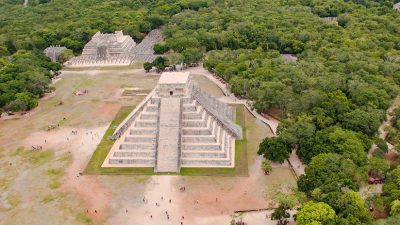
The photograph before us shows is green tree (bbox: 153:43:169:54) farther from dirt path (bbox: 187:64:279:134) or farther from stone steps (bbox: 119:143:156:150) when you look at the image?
stone steps (bbox: 119:143:156:150)

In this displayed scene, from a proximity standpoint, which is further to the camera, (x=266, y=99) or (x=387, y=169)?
(x=266, y=99)

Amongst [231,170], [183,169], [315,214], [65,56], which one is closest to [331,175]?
[315,214]

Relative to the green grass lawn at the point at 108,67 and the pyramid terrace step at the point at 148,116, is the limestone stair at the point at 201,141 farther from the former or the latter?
the green grass lawn at the point at 108,67

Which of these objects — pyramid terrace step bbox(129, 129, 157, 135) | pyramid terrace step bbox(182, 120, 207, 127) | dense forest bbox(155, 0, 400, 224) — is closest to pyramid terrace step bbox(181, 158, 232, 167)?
pyramid terrace step bbox(182, 120, 207, 127)

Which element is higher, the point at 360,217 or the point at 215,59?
the point at 360,217

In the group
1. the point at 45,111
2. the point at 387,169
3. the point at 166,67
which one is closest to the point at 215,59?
the point at 166,67

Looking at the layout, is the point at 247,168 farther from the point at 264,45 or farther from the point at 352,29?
the point at 352,29
